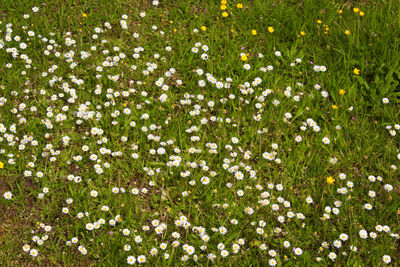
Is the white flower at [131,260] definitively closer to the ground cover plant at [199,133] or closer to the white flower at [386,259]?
the ground cover plant at [199,133]

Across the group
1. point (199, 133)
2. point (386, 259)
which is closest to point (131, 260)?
point (199, 133)

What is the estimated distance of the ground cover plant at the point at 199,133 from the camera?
10.5 ft

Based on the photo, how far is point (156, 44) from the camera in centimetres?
457

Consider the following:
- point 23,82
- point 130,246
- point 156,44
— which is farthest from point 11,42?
point 130,246

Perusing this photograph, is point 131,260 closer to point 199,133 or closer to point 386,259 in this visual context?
point 199,133

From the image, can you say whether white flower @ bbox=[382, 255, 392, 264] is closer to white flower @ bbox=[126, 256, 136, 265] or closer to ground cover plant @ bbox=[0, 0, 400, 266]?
ground cover plant @ bbox=[0, 0, 400, 266]

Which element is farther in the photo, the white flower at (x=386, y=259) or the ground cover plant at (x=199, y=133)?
the ground cover plant at (x=199, y=133)

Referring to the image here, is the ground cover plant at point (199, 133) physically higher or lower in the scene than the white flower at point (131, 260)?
higher

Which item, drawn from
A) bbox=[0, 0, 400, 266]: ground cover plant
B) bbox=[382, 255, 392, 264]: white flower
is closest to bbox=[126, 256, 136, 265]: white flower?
bbox=[0, 0, 400, 266]: ground cover plant

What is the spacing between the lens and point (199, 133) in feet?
12.6

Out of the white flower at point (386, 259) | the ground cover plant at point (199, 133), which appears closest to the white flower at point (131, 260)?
the ground cover plant at point (199, 133)

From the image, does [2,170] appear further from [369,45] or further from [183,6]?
[369,45]

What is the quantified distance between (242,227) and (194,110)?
1284mm

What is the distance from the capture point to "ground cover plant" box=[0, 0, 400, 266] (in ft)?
10.5
